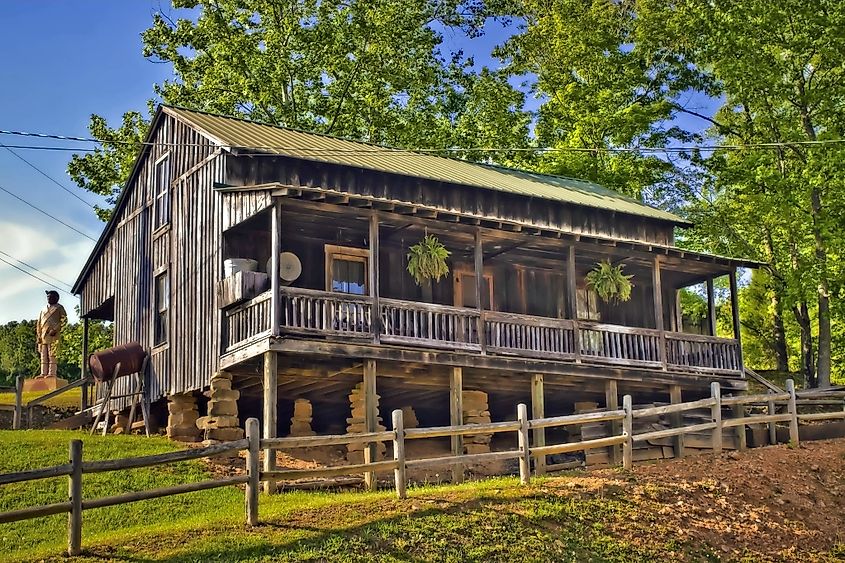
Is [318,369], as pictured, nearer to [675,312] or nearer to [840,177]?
[675,312]

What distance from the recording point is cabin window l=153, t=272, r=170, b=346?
93.1 ft

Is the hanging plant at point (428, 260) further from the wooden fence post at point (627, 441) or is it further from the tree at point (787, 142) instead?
the tree at point (787, 142)

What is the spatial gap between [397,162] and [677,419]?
9732 mm

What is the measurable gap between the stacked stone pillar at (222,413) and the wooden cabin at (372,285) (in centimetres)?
32

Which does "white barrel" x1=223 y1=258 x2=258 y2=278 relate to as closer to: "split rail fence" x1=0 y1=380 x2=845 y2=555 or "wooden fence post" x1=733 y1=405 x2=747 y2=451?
"split rail fence" x1=0 y1=380 x2=845 y2=555

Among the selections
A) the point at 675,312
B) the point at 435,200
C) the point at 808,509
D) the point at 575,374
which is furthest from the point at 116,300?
the point at 808,509

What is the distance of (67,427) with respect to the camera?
30422mm

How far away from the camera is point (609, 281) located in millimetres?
29031

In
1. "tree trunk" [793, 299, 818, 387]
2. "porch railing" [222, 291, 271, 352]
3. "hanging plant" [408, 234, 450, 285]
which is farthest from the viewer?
"tree trunk" [793, 299, 818, 387]

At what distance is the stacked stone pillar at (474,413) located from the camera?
85.6 ft

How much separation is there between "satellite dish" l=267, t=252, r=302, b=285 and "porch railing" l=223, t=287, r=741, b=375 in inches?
58.4

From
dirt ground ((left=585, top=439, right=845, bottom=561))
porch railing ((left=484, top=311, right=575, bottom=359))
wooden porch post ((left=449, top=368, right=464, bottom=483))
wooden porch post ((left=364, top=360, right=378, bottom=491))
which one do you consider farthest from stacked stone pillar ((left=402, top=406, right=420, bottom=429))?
dirt ground ((left=585, top=439, right=845, bottom=561))

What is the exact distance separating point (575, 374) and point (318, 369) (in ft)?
20.8

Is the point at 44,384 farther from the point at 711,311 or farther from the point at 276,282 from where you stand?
the point at 711,311
